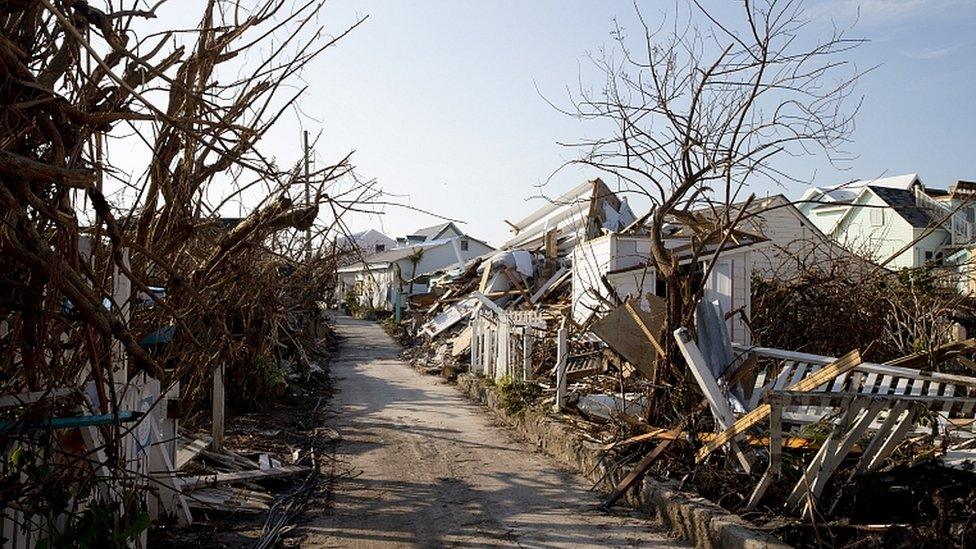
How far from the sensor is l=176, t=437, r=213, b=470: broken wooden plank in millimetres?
7156

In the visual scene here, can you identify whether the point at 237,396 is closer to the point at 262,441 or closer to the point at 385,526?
the point at 262,441

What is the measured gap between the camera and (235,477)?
25.0ft

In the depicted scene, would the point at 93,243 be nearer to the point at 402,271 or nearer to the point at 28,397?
the point at 28,397

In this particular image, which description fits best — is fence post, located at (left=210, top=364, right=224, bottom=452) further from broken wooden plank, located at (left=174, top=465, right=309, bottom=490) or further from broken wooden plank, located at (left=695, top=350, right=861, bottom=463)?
broken wooden plank, located at (left=695, top=350, right=861, bottom=463)

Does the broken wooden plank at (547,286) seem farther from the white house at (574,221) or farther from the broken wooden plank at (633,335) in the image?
the broken wooden plank at (633,335)

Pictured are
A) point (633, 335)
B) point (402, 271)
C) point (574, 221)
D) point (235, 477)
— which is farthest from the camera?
point (402, 271)

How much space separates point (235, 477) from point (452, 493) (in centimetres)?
211

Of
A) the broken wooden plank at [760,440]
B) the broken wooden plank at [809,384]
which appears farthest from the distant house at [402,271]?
the broken wooden plank at [809,384]

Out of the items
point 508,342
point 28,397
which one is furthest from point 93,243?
point 508,342

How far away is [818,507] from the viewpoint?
568cm

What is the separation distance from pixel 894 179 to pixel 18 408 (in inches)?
1818

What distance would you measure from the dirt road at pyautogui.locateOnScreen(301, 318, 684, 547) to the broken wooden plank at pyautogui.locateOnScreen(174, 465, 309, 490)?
1.90 feet

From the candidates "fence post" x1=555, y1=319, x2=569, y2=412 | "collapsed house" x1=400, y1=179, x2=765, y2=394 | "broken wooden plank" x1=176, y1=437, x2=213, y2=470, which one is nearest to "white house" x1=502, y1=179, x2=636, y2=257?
"collapsed house" x1=400, y1=179, x2=765, y2=394

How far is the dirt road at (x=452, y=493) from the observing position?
632 cm
